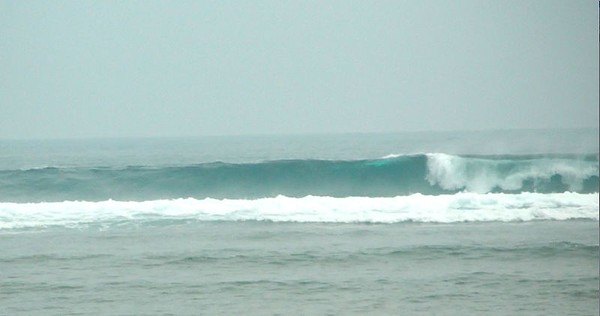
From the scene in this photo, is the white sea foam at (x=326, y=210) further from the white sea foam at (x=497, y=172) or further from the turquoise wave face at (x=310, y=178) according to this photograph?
the turquoise wave face at (x=310, y=178)

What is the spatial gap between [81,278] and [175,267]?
1.58 meters

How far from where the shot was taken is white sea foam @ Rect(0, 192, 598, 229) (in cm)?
1762

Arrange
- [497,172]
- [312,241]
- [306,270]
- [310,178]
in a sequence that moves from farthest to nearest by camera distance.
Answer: [310,178] < [497,172] < [312,241] < [306,270]

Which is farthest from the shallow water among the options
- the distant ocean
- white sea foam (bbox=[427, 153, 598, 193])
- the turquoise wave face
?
the turquoise wave face

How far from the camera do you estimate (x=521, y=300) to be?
10.0 metres

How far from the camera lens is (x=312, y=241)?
47.9 feet

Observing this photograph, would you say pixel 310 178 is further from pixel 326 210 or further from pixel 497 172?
pixel 326 210

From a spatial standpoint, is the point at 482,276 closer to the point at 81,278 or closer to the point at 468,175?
the point at 81,278

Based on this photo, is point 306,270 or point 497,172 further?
point 497,172

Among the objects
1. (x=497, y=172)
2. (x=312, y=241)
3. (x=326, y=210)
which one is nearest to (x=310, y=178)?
(x=497, y=172)

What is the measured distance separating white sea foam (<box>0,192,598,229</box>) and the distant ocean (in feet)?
0.18

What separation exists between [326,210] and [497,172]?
7.90 meters

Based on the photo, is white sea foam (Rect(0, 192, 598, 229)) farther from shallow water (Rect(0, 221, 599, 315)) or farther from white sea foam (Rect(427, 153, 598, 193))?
white sea foam (Rect(427, 153, 598, 193))

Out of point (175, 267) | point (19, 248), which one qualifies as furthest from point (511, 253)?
point (19, 248)
